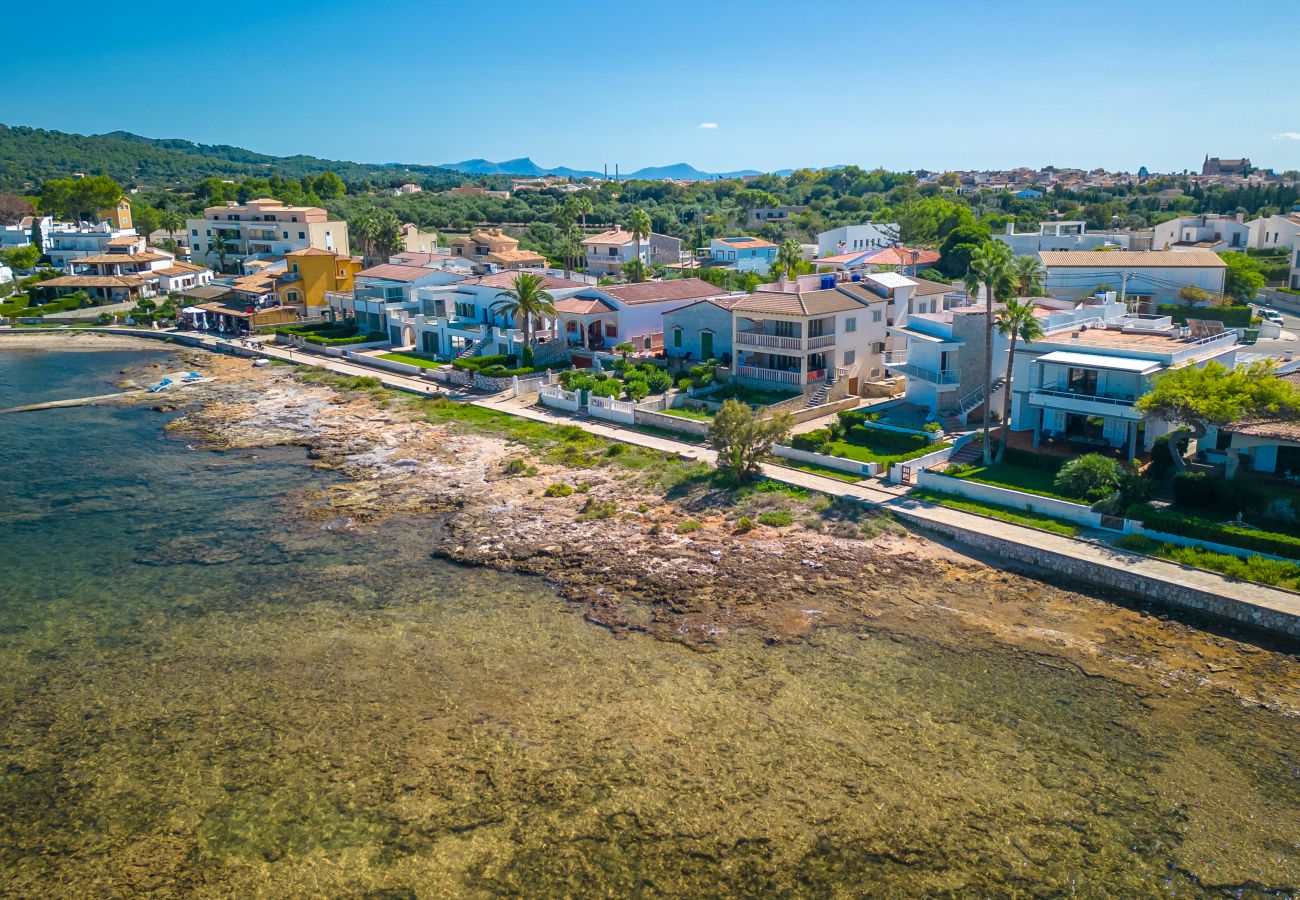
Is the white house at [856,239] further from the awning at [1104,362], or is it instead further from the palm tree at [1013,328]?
the awning at [1104,362]

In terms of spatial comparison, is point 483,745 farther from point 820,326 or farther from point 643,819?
point 820,326

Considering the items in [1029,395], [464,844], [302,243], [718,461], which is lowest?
[464,844]

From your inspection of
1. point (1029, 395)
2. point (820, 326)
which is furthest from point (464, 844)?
point (820, 326)

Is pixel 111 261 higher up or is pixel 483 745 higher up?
pixel 111 261

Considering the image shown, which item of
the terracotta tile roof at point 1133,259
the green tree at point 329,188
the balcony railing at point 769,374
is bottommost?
the balcony railing at point 769,374

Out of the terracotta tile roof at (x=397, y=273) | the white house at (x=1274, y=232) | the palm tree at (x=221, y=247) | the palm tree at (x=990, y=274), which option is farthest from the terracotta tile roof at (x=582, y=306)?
the palm tree at (x=221, y=247)

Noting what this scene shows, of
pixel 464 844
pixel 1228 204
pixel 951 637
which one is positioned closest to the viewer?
pixel 464 844

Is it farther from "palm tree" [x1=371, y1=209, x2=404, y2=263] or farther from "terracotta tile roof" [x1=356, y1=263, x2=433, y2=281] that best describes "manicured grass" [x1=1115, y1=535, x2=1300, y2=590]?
"palm tree" [x1=371, y1=209, x2=404, y2=263]
